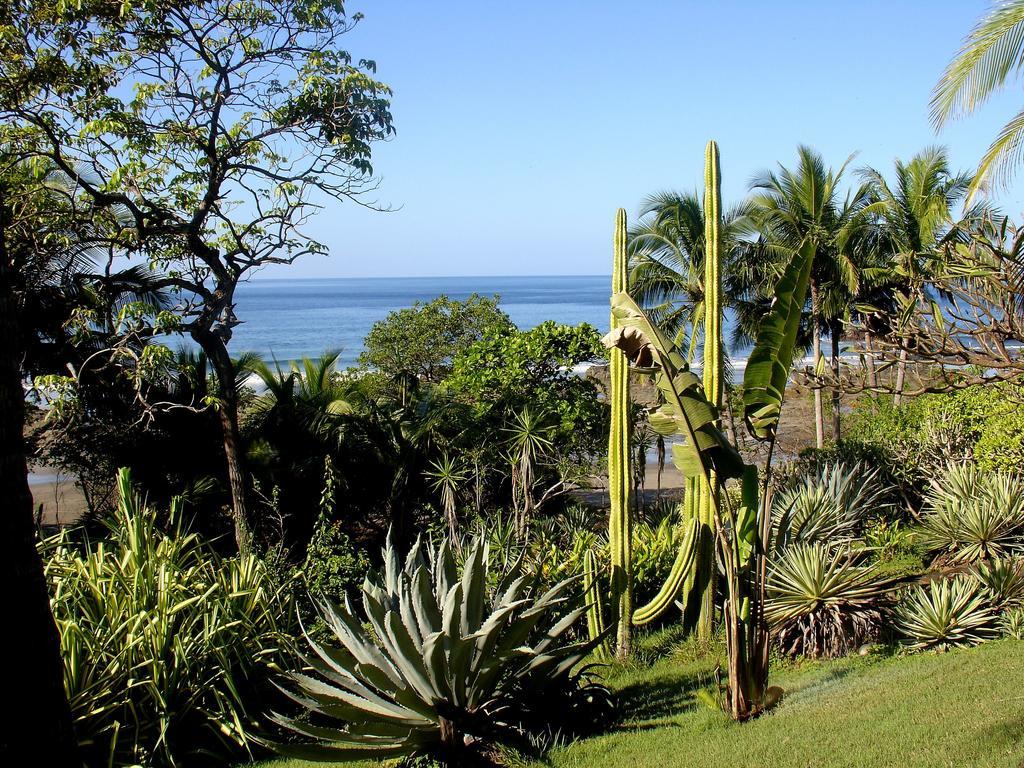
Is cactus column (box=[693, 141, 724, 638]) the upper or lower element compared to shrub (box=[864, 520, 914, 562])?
upper

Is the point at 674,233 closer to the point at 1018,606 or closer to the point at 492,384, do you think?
the point at 492,384

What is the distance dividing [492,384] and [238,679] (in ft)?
20.0

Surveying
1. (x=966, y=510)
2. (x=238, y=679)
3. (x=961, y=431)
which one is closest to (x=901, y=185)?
(x=961, y=431)

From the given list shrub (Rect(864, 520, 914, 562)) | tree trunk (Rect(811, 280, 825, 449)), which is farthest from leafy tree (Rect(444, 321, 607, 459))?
tree trunk (Rect(811, 280, 825, 449))

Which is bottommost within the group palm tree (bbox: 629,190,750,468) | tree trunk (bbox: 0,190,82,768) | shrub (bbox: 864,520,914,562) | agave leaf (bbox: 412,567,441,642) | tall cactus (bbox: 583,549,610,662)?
shrub (bbox: 864,520,914,562)

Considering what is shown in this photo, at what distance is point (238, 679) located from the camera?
709 cm

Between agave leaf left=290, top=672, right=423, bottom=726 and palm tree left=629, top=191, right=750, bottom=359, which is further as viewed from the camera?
palm tree left=629, top=191, right=750, bottom=359

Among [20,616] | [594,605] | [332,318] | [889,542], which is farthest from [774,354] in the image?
[332,318]

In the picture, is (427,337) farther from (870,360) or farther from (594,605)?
(594,605)

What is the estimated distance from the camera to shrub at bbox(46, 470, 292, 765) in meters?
6.20

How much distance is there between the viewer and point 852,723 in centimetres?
567

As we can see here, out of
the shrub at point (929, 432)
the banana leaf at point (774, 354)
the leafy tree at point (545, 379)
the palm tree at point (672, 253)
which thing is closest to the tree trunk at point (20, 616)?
the banana leaf at point (774, 354)

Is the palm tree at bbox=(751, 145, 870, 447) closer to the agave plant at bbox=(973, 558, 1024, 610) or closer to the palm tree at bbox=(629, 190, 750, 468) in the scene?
the palm tree at bbox=(629, 190, 750, 468)

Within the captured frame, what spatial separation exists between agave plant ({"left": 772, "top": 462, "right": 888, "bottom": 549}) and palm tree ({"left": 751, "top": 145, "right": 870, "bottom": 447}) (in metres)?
13.5
